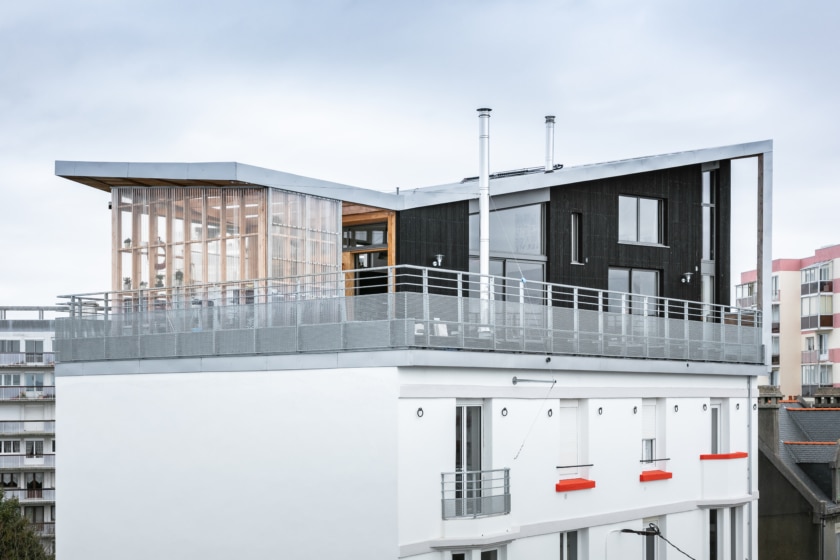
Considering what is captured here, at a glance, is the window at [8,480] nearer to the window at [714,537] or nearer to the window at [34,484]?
the window at [34,484]

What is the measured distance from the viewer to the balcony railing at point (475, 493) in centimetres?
2005

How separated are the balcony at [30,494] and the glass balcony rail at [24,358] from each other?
8.43 meters

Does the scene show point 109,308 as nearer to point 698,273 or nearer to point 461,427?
point 461,427

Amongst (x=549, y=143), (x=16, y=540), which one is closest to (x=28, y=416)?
(x=16, y=540)

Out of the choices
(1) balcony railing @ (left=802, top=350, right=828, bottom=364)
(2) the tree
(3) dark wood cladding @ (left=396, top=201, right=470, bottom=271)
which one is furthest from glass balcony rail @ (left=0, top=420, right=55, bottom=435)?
(3) dark wood cladding @ (left=396, top=201, right=470, bottom=271)

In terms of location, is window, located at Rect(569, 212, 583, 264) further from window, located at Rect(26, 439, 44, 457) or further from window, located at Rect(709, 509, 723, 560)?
window, located at Rect(26, 439, 44, 457)

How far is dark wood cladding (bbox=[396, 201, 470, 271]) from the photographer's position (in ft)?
82.6

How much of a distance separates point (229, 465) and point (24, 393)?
65.7 m

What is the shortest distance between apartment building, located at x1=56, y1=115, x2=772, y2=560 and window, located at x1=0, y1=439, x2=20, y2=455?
201 ft

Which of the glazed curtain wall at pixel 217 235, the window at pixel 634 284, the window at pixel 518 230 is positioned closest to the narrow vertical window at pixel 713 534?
the window at pixel 634 284

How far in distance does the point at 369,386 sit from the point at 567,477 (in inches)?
215

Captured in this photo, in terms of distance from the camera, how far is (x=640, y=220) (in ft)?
97.4

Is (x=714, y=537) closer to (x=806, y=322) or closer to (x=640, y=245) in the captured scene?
(x=640, y=245)

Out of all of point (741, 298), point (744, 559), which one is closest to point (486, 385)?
point (744, 559)
